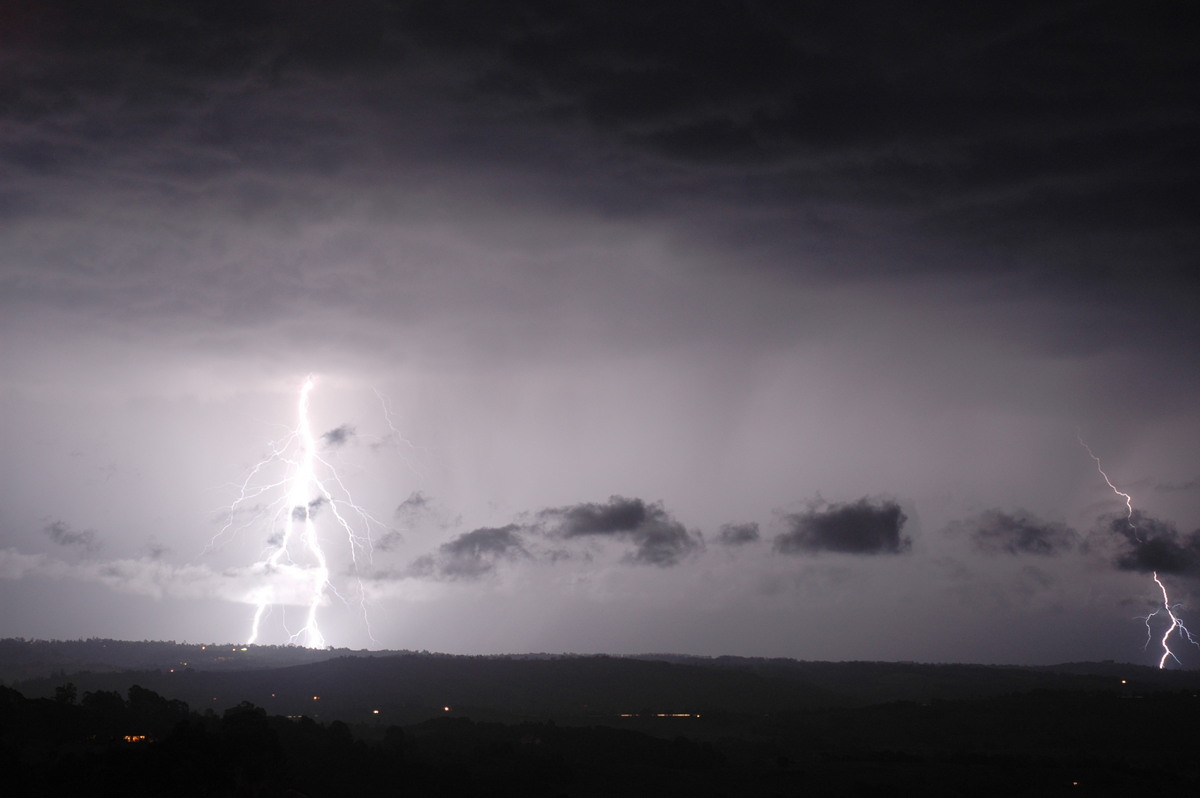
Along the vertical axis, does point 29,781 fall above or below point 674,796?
above

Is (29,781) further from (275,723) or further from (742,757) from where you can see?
(742,757)

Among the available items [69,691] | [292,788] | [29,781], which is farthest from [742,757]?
[29,781]

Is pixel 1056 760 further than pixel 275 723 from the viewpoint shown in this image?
Yes

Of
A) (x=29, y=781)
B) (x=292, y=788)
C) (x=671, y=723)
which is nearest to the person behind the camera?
(x=29, y=781)

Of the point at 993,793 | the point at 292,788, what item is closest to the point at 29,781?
the point at 292,788

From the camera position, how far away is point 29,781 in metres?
62.8

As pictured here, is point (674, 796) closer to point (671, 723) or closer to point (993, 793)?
point (993, 793)

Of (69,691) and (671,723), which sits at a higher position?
(69,691)

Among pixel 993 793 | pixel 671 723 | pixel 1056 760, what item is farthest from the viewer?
pixel 671 723

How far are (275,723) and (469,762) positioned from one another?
838 inches

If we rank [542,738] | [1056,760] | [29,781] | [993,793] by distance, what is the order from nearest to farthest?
[29,781], [993,793], [1056,760], [542,738]

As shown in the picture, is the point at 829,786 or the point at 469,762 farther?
the point at 469,762

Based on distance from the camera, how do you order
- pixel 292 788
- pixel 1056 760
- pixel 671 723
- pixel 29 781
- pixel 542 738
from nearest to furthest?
pixel 29 781, pixel 292 788, pixel 1056 760, pixel 542 738, pixel 671 723

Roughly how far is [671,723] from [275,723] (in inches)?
3786
